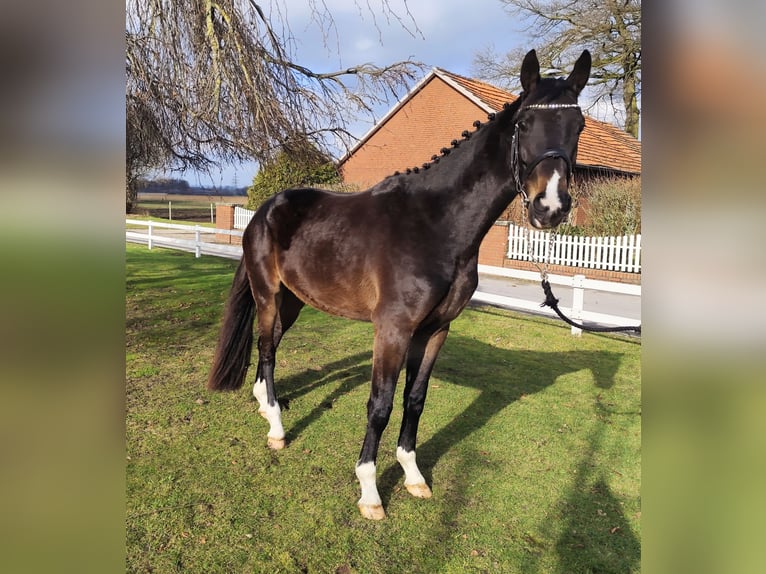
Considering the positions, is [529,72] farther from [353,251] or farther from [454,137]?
[454,137]

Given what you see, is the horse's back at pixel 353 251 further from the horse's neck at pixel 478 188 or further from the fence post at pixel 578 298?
the fence post at pixel 578 298

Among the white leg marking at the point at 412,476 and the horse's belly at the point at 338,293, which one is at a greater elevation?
the horse's belly at the point at 338,293

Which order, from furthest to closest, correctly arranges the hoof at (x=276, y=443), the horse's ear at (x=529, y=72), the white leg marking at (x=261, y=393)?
1. the white leg marking at (x=261, y=393)
2. the hoof at (x=276, y=443)
3. the horse's ear at (x=529, y=72)

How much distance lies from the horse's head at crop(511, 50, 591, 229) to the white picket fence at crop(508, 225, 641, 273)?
8339 mm

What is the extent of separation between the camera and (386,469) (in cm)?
328

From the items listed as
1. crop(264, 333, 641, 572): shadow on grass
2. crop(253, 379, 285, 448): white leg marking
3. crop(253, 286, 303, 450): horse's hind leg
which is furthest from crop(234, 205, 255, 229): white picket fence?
crop(253, 379, 285, 448): white leg marking

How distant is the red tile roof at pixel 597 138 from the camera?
15180mm

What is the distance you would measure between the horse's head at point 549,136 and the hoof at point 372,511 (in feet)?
5.69

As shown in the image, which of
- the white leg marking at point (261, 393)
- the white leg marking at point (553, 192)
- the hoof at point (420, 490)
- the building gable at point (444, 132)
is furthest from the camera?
the building gable at point (444, 132)

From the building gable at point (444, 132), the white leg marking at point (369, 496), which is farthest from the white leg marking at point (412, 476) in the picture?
the building gable at point (444, 132)

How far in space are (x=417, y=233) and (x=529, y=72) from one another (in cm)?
97

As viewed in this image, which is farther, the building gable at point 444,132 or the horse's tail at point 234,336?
the building gable at point 444,132

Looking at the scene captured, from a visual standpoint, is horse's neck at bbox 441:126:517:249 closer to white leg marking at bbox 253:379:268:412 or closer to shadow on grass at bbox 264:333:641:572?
shadow on grass at bbox 264:333:641:572
